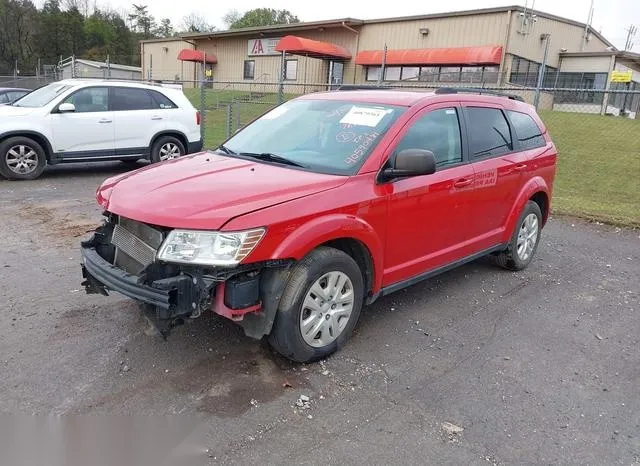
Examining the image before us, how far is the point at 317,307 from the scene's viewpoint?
3.45 m

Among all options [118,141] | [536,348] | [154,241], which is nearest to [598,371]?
[536,348]

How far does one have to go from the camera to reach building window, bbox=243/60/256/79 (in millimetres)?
39281

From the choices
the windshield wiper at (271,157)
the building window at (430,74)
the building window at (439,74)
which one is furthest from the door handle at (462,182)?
the building window at (430,74)

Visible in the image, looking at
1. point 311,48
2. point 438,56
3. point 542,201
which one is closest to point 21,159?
point 542,201

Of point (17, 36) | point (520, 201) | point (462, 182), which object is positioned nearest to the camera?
point (462, 182)

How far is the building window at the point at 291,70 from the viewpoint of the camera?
35947 millimetres

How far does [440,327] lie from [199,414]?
2.10 meters

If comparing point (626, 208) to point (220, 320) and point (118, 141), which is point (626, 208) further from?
point (118, 141)

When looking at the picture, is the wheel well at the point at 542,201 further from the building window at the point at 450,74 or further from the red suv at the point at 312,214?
the building window at the point at 450,74

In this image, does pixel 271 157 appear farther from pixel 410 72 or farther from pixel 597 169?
pixel 410 72

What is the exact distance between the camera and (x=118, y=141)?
391 inches

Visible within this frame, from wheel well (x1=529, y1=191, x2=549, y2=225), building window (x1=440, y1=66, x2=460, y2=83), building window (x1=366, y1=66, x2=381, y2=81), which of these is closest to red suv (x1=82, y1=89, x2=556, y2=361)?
wheel well (x1=529, y1=191, x2=549, y2=225)

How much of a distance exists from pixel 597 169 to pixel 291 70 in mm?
26750

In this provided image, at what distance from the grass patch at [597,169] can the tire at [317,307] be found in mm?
5988
